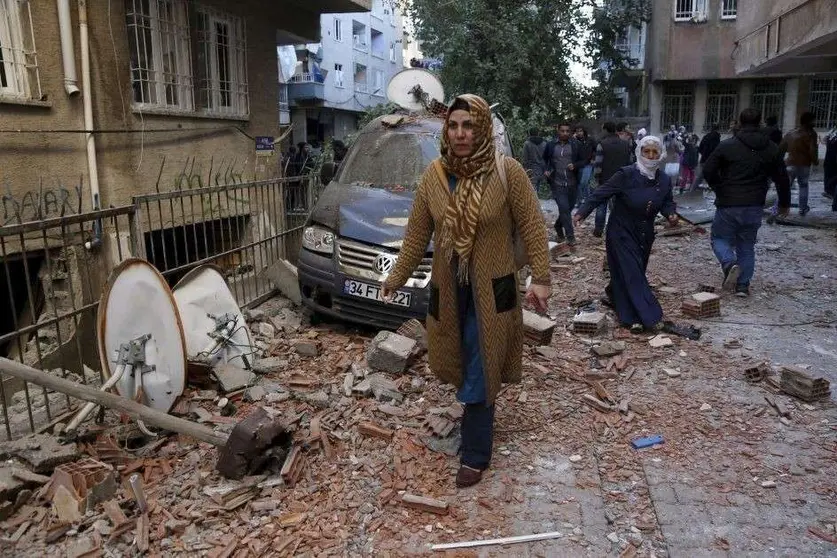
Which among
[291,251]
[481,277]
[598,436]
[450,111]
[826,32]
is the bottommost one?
[598,436]

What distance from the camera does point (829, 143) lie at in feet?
46.1

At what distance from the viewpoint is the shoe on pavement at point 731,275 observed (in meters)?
7.34

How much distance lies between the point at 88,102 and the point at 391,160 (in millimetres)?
3354

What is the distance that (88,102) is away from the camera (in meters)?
7.01

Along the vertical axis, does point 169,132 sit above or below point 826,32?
below

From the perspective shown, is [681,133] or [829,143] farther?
[681,133]

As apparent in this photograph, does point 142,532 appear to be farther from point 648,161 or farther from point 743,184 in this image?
point 743,184

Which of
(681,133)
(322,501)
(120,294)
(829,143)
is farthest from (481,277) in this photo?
(681,133)

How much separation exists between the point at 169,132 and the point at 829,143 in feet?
44.1

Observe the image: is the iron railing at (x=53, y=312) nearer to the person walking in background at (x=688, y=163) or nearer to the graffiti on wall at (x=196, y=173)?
the graffiti on wall at (x=196, y=173)

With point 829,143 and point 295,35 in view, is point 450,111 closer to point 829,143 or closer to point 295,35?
point 295,35

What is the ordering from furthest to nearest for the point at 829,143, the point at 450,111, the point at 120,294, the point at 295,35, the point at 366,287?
1. the point at 829,143
2. the point at 295,35
3. the point at 366,287
4. the point at 120,294
5. the point at 450,111

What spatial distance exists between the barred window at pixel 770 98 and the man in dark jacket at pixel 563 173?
54.8 feet

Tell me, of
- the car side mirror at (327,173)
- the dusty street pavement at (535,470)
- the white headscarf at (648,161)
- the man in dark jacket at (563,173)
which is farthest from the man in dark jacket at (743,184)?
the car side mirror at (327,173)
